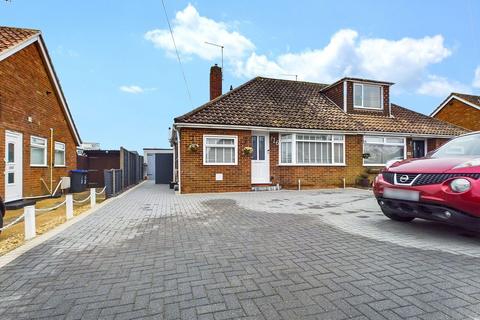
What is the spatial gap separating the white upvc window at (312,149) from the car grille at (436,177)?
805cm

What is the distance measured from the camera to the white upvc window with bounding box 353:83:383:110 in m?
14.4

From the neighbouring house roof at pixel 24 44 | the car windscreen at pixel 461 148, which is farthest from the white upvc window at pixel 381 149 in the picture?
the neighbouring house roof at pixel 24 44

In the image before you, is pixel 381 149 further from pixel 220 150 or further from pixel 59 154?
pixel 59 154

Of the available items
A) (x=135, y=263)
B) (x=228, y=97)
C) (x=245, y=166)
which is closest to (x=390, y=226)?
(x=135, y=263)

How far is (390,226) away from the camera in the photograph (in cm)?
508

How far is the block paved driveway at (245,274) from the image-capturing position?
2270 mm

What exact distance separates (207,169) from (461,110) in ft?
67.2

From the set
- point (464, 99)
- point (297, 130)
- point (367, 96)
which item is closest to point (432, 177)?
point (297, 130)

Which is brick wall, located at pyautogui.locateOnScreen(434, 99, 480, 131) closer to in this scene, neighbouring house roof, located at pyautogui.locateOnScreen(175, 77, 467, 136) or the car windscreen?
neighbouring house roof, located at pyautogui.locateOnScreen(175, 77, 467, 136)

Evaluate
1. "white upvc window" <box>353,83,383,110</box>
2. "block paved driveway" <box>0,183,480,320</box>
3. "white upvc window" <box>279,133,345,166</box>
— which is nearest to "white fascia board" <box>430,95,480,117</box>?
"white upvc window" <box>353,83,383,110</box>

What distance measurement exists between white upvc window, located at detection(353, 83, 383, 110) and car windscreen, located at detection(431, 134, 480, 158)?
9749 millimetres

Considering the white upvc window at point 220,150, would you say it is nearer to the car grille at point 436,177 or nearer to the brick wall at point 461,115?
the car grille at point 436,177

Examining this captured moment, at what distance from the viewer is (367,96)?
48.0 feet

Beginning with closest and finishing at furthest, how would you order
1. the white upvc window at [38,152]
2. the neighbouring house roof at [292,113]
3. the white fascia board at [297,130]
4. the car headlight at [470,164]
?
the car headlight at [470,164]
the white upvc window at [38,152]
the white fascia board at [297,130]
the neighbouring house roof at [292,113]
